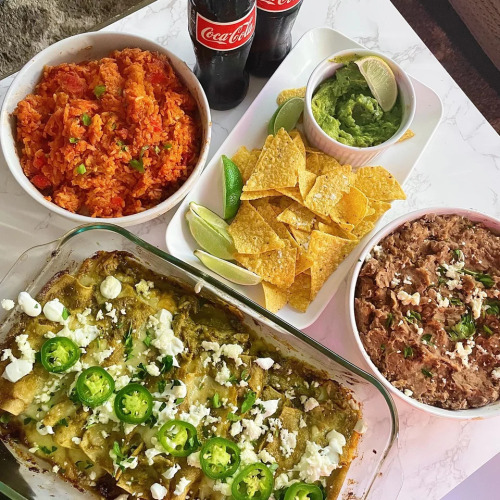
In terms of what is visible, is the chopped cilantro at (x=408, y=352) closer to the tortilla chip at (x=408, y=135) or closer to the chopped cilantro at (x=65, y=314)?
Result: the tortilla chip at (x=408, y=135)

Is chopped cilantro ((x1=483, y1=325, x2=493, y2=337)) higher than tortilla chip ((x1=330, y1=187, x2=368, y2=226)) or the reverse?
the reverse

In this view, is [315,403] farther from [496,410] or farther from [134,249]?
[134,249]

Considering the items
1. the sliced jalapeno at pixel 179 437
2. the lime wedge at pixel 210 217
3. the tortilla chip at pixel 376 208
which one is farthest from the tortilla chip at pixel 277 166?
the sliced jalapeno at pixel 179 437

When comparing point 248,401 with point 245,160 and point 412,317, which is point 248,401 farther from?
point 245,160

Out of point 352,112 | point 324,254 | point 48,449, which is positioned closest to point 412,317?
point 324,254

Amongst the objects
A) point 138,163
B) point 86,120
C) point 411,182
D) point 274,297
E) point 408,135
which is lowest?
point 411,182

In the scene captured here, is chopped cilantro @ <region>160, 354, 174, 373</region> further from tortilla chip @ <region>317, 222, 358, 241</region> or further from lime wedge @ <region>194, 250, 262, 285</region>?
tortilla chip @ <region>317, 222, 358, 241</region>

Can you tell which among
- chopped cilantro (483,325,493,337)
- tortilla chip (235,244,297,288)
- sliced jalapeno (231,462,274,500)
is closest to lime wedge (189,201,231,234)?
tortilla chip (235,244,297,288)
